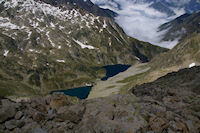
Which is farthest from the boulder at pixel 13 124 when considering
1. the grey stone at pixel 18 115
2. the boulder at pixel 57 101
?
the boulder at pixel 57 101

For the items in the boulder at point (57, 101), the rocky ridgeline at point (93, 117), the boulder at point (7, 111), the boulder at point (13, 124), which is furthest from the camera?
the boulder at point (57, 101)

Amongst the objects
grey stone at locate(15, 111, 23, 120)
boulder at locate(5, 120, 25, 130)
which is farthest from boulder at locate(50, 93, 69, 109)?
boulder at locate(5, 120, 25, 130)

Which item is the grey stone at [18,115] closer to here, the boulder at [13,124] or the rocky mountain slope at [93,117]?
the rocky mountain slope at [93,117]

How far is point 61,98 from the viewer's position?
29797 millimetres

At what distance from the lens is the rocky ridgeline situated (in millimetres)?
24047

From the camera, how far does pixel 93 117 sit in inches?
1027

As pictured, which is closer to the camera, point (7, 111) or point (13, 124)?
point (13, 124)

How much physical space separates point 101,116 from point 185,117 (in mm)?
11098

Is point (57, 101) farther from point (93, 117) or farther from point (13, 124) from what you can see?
point (13, 124)

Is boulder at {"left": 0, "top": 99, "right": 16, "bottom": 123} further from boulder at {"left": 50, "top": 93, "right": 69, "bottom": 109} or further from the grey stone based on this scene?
boulder at {"left": 50, "top": 93, "right": 69, "bottom": 109}

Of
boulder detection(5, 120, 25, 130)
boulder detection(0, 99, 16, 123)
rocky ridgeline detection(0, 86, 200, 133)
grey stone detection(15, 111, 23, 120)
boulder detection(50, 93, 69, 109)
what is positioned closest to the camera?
boulder detection(5, 120, 25, 130)

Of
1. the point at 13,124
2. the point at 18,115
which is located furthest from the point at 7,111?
the point at 13,124

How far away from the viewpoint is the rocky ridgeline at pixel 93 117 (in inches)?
947

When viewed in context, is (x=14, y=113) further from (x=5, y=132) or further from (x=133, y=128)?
(x=133, y=128)
